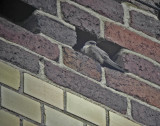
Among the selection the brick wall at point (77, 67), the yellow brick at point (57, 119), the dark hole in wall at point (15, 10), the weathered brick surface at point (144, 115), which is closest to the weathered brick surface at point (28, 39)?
the brick wall at point (77, 67)

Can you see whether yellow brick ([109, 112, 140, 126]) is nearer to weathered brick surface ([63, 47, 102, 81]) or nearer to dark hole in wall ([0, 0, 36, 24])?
weathered brick surface ([63, 47, 102, 81])

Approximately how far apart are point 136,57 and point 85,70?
0.25 m

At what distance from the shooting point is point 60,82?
7.02 ft

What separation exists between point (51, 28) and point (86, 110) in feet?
1.13

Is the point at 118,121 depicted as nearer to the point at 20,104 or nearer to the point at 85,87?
the point at 85,87

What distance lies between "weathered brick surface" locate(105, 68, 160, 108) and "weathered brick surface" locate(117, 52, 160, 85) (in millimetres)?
39

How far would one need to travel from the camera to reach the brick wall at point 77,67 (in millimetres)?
2061

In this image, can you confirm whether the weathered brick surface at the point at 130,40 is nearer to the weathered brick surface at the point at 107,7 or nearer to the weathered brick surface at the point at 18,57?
the weathered brick surface at the point at 107,7

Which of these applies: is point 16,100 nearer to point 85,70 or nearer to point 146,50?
point 85,70

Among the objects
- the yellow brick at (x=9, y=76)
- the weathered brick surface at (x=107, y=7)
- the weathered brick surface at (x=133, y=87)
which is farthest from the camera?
the weathered brick surface at (x=107, y=7)

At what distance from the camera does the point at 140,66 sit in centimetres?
234

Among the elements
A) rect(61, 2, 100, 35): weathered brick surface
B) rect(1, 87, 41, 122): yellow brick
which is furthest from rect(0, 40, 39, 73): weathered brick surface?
rect(61, 2, 100, 35): weathered brick surface

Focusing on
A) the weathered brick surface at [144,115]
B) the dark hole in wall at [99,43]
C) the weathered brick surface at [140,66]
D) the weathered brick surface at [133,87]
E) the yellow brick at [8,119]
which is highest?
the dark hole in wall at [99,43]

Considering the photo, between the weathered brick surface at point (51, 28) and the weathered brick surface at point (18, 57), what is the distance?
136 mm
